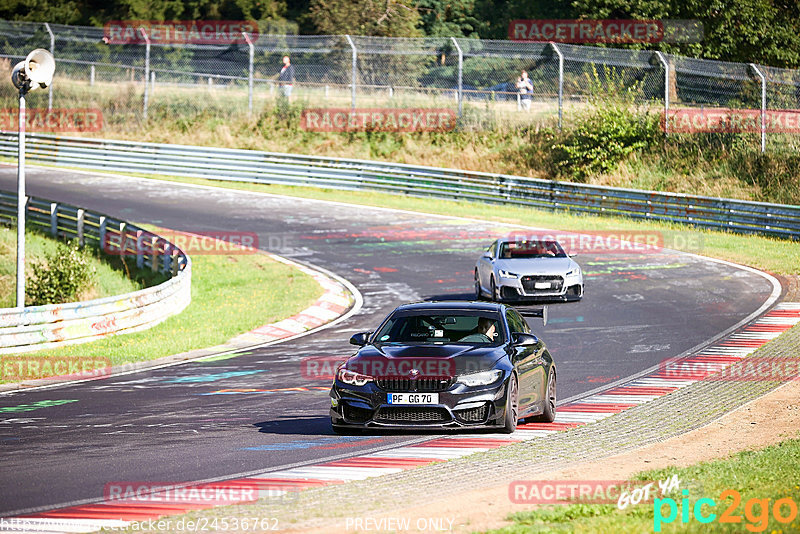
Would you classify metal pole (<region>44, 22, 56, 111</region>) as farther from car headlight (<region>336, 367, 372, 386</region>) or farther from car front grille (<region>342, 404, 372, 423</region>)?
car front grille (<region>342, 404, 372, 423</region>)

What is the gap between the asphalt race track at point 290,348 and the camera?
9.95 meters

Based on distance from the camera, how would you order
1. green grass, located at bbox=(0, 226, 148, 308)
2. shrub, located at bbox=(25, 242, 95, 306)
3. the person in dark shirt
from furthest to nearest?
the person in dark shirt, green grass, located at bbox=(0, 226, 148, 308), shrub, located at bbox=(25, 242, 95, 306)

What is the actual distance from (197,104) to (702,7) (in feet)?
70.9

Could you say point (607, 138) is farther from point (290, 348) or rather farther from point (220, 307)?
point (290, 348)

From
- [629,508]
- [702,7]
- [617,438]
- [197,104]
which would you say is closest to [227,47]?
[197,104]

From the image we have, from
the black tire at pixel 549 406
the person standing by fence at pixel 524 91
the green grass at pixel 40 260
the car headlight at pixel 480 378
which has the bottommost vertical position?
the green grass at pixel 40 260

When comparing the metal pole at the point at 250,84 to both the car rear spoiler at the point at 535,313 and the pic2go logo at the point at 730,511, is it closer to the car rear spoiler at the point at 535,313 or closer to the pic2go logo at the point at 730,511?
the car rear spoiler at the point at 535,313

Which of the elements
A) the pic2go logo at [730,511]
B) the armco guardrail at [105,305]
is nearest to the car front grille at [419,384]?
the pic2go logo at [730,511]

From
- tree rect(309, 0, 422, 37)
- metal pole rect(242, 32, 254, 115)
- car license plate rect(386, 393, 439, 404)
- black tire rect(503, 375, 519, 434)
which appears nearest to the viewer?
car license plate rect(386, 393, 439, 404)

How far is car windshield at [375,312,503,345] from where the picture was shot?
11695mm

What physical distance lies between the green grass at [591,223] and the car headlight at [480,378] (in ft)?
55.3

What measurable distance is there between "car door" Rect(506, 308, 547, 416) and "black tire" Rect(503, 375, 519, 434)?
0.14 m

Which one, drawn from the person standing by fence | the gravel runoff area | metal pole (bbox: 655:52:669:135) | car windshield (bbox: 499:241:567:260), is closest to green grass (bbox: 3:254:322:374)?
car windshield (bbox: 499:241:567:260)

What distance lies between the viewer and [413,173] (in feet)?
125
